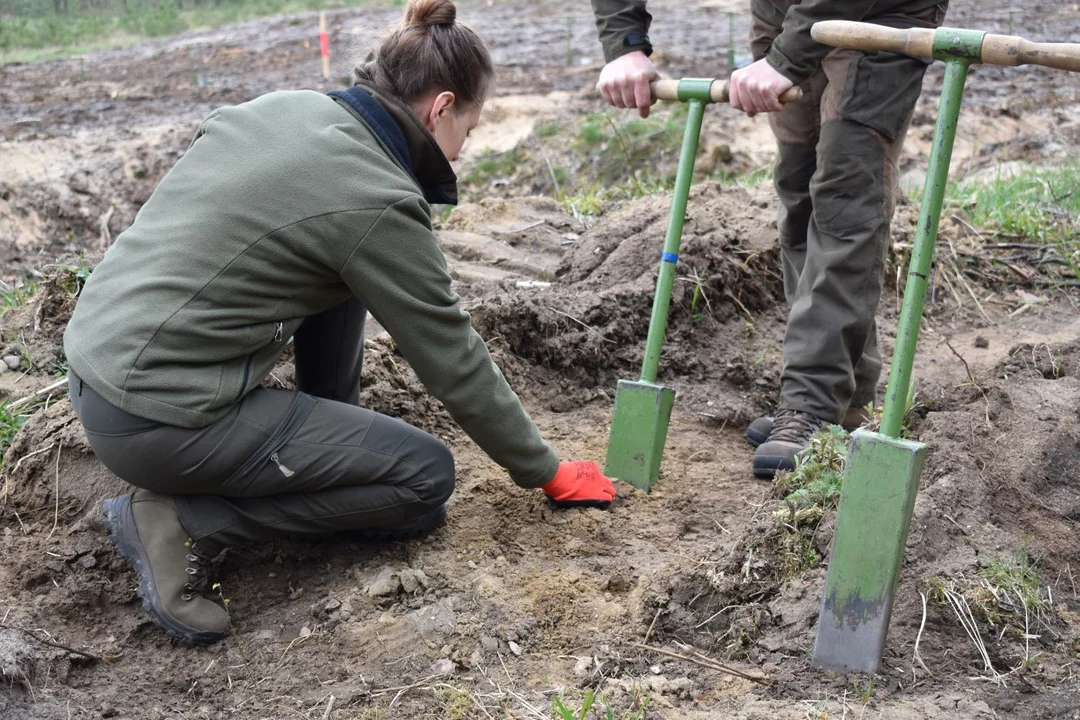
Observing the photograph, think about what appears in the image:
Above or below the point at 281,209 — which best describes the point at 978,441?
below

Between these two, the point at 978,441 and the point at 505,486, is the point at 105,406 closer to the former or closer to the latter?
the point at 505,486

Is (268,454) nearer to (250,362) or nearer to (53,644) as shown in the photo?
(250,362)

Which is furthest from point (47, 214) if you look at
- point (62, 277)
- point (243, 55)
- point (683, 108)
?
point (243, 55)

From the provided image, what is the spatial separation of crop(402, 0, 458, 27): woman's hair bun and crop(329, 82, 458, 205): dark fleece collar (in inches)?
7.7

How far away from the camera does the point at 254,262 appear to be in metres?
2.22

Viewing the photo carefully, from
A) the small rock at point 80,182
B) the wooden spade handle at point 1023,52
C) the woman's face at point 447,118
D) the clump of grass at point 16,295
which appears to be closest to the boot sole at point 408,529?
the woman's face at point 447,118

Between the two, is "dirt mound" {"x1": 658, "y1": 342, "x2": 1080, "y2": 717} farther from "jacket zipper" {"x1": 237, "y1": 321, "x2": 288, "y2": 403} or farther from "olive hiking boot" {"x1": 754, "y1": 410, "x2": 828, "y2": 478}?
"jacket zipper" {"x1": 237, "y1": 321, "x2": 288, "y2": 403}

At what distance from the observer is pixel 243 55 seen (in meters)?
13.9

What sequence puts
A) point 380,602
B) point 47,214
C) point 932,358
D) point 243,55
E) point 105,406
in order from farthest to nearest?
point 243,55 → point 47,214 → point 932,358 → point 380,602 → point 105,406

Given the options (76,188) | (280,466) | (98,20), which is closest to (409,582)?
(280,466)

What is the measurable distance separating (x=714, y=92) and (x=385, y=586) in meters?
1.60

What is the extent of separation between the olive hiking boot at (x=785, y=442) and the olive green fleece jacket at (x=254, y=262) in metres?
1.14

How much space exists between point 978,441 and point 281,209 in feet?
5.99

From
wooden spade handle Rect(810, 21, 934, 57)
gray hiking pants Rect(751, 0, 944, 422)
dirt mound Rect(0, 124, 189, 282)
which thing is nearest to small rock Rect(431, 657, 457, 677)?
gray hiking pants Rect(751, 0, 944, 422)
